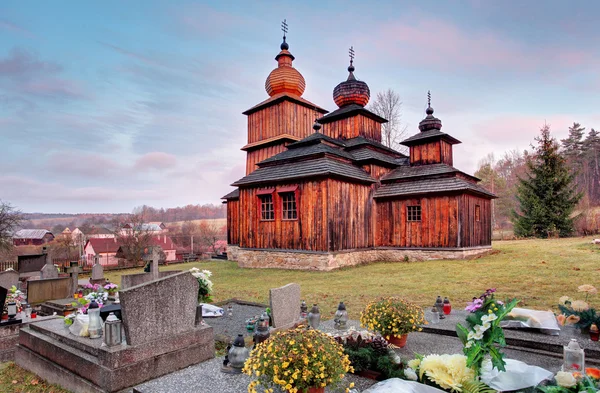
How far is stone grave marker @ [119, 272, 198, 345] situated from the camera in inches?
169

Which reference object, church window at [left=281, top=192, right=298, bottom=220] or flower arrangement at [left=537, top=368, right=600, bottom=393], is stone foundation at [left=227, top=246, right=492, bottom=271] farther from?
flower arrangement at [left=537, top=368, right=600, bottom=393]

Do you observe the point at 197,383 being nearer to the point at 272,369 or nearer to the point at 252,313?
the point at 272,369

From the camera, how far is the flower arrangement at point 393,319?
15.7ft

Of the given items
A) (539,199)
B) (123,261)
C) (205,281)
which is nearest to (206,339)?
(205,281)

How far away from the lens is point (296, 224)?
15.6m

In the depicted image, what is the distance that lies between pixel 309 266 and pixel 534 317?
10326 mm

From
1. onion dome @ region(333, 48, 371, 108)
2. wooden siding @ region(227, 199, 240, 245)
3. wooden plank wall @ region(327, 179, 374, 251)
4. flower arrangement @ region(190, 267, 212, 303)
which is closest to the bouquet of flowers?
flower arrangement @ region(190, 267, 212, 303)

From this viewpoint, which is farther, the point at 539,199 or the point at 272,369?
the point at 539,199

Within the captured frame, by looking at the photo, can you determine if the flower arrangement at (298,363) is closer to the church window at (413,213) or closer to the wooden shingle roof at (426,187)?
the wooden shingle roof at (426,187)

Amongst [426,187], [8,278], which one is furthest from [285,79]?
[8,278]

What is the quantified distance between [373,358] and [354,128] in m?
17.6

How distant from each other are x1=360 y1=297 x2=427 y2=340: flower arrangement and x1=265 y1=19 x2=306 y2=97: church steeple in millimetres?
20742

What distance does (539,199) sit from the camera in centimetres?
2620

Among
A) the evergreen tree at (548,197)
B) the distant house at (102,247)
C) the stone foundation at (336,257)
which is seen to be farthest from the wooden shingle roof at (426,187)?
the distant house at (102,247)
